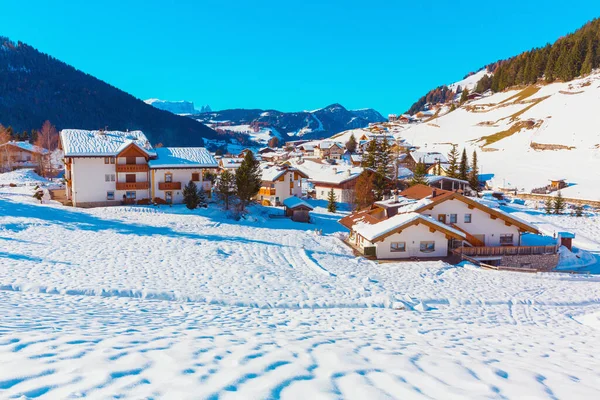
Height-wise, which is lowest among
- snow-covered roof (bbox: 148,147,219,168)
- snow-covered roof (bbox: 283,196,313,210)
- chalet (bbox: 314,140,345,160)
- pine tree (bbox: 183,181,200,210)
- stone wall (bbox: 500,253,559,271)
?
stone wall (bbox: 500,253,559,271)

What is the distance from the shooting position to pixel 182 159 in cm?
4200

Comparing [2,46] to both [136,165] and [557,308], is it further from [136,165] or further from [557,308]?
[557,308]

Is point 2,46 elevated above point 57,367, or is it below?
above

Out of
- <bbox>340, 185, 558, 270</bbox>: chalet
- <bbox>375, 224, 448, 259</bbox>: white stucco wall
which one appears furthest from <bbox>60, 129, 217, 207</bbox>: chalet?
<bbox>375, 224, 448, 259</bbox>: white stucco wall

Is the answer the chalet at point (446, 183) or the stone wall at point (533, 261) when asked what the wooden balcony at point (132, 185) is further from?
the chalet at point (446, 183)

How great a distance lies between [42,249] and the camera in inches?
811

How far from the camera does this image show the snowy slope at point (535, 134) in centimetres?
7275

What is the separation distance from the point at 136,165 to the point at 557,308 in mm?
38310

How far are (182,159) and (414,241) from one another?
88.1 feet

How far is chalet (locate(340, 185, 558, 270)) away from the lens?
93.0 ft

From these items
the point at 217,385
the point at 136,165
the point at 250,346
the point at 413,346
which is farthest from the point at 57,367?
the point at 136,165

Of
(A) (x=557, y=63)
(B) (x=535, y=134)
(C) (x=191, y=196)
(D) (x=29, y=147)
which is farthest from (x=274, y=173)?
(A) (x=557, y=63)

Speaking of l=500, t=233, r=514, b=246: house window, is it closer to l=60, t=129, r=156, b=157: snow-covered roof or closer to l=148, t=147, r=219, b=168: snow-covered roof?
l=148, t=147, r=219, b=168: snow-covered roof

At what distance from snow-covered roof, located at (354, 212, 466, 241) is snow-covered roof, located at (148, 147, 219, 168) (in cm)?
2046
